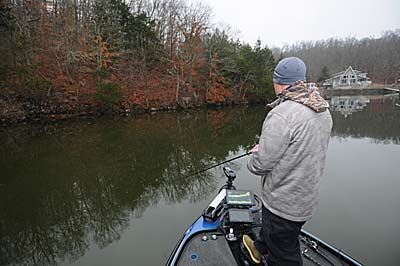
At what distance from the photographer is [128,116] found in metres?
17.6

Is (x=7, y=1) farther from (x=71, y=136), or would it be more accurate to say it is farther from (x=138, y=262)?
(x=138, y=262)

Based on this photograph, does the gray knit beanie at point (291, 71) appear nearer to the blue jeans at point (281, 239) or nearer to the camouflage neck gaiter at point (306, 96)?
the camouflage neck gaiter at point (306, 96)

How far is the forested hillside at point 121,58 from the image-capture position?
14406mm

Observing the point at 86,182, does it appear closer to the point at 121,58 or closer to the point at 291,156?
the point at 291,156

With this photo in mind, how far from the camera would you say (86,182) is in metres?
5.99

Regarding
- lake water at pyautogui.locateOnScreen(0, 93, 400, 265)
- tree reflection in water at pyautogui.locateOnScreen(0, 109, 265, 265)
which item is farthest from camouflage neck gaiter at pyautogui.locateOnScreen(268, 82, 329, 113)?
tree reflection in water at pyautogui.locateOnScreen(0, 109, 265, 265)

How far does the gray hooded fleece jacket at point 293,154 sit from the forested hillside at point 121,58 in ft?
49.9

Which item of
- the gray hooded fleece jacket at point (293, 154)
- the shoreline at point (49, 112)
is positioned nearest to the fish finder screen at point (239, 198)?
the gray hooded fleece jacket at point (293, 154)

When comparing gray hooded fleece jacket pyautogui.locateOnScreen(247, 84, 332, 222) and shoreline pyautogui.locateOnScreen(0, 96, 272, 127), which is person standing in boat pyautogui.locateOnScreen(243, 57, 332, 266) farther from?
shoreline pyautogui.locateOnScreen(0, 96, 272, 127)

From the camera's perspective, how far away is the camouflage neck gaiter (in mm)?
1555

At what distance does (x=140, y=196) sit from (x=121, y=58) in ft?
57.2

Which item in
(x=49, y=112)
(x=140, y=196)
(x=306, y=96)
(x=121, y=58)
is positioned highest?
(x=121, y=58)

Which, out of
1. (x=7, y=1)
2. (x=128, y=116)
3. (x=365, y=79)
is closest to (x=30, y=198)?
(x=128, y=116)

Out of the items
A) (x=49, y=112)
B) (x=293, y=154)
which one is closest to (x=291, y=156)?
(x=293, y=154)
